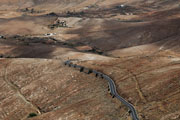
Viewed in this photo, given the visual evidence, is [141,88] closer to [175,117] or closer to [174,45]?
[175,117]

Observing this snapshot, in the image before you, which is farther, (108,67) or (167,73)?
(108,67)

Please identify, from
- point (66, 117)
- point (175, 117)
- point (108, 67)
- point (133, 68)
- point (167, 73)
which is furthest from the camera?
point (108, 67)

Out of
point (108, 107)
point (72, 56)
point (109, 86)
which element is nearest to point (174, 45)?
point (72, 56)

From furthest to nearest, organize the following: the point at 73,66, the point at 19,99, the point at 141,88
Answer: the point at 73,66 → the point at 19,99 → the point at 141,88

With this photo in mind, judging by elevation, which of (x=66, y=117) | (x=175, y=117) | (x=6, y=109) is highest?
(x=175, y=117)

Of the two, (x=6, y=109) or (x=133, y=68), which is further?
(x=133, y=68)

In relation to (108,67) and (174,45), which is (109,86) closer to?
(108,67)

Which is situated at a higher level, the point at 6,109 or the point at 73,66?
the point at 73,66

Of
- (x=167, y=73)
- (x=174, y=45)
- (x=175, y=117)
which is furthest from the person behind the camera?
(x=174, y=45)

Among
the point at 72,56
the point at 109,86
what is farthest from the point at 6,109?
the point at 72,56
